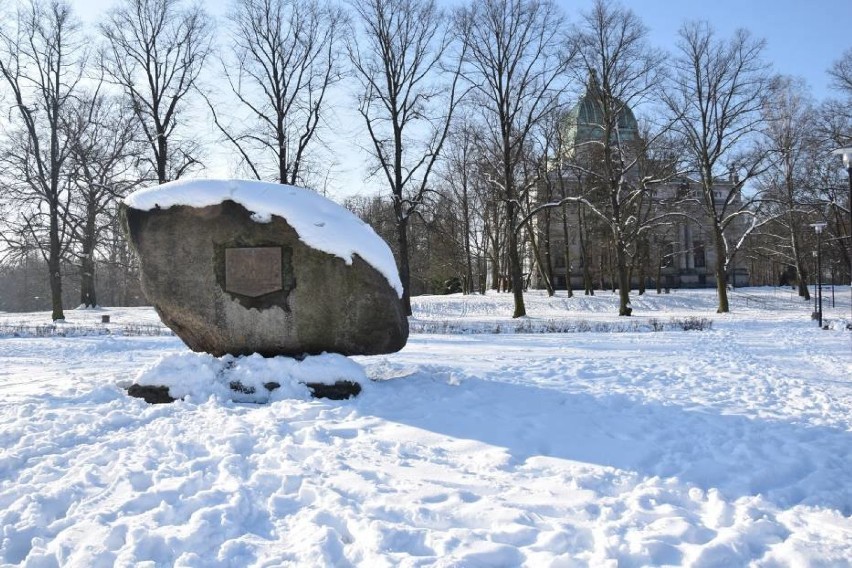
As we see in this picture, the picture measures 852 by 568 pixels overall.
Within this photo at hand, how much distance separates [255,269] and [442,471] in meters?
4.09

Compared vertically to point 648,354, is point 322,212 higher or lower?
higher

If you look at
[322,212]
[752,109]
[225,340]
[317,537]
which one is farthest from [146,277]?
[752,109]

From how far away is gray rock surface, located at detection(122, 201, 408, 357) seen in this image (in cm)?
730

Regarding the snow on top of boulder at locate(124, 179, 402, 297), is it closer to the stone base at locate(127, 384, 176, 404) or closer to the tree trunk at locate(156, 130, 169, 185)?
the stone base at locate(127, 384, 176, 404)

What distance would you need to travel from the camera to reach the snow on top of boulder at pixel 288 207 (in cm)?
727

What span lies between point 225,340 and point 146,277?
1.39 metres

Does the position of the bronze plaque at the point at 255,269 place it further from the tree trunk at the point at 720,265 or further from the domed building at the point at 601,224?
the tree trunk at the point at 720,265

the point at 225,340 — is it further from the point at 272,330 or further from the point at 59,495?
the point at 59,495

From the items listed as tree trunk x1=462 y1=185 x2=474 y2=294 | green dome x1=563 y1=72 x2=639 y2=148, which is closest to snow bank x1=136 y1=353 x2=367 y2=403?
green dome x1=563 y1=72 x2=639 y2=148

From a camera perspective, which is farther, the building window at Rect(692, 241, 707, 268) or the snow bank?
the building window at Rect(692, 241, 707, 268)

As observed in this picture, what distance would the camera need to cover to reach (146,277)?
7645mm

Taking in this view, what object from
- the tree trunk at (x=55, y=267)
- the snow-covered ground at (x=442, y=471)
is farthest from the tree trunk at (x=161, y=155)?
the snow-covered ground at (x=442, y=471)

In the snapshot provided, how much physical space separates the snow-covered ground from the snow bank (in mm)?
111

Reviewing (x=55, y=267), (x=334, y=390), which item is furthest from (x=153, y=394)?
(x=55, y=267)
